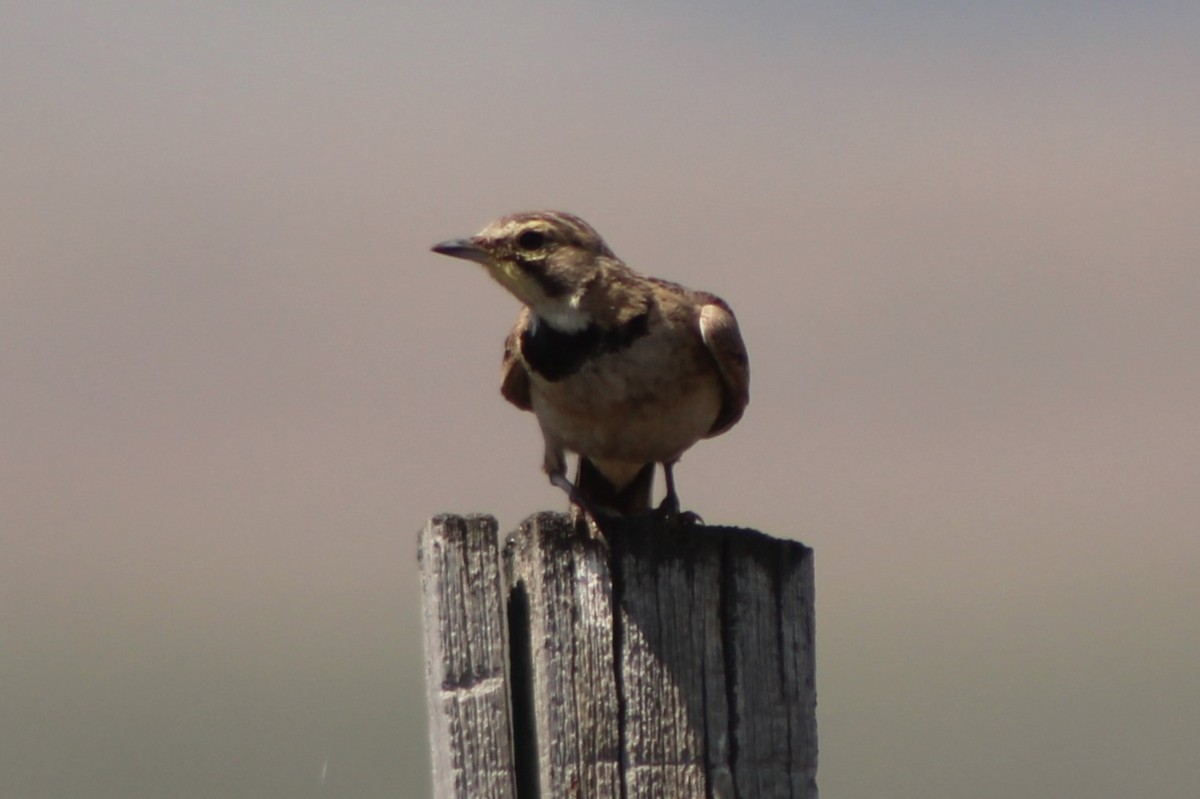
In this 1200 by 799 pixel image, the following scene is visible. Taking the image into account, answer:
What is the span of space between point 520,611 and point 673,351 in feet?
11.5

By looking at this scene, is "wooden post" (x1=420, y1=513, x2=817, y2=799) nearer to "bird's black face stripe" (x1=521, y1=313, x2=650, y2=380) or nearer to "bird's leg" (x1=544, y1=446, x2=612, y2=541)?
"bird's leg" (x1=544, y1=446, x2=612, y2=541)

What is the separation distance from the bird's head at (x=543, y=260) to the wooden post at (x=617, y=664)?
11.1ft

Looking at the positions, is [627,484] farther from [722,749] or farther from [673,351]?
[722,749]

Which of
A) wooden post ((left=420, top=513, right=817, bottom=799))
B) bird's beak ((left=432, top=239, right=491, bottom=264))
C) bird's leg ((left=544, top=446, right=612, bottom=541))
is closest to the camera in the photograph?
wooden post ((left=420, top=513, right=817, bottom=799))

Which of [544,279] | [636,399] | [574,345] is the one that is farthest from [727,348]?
[544,279]

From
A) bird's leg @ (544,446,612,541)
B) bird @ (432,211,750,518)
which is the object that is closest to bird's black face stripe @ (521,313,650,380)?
bird @ (432,211,750,518)

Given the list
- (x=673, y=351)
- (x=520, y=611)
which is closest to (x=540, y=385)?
(x=673, y=351)

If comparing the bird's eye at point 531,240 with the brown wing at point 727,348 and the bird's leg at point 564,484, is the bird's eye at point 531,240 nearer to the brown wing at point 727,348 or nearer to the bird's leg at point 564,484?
the brown wing at point 727,348

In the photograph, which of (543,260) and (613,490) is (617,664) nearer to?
(543,260)

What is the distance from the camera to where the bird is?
302 inches

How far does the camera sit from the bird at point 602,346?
25.2 ft

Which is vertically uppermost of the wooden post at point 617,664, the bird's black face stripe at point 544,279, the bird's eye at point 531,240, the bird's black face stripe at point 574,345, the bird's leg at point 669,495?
the bird's eye at point 531,240

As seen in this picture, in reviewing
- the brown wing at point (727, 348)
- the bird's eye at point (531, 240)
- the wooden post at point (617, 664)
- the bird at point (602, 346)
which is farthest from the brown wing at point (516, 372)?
the wooden post at point (617, 664)

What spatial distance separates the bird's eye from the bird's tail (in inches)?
48.0
